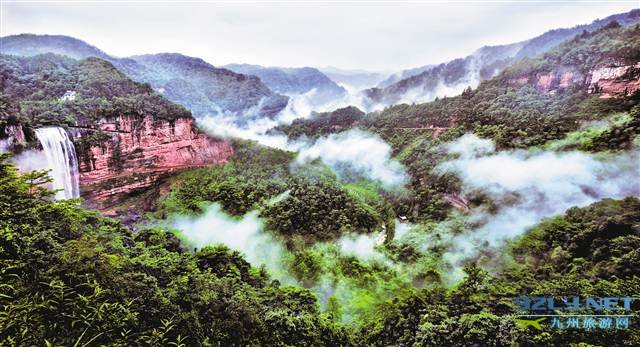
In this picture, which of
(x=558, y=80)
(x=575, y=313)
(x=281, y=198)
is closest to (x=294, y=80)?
(x=558, y=80)

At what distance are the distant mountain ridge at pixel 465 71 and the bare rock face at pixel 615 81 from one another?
202 feet

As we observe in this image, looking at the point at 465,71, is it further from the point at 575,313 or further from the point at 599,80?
the point at 575,313

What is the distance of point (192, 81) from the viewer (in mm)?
101438

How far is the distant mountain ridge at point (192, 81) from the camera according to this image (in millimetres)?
80312

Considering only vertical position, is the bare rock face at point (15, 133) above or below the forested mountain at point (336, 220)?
above

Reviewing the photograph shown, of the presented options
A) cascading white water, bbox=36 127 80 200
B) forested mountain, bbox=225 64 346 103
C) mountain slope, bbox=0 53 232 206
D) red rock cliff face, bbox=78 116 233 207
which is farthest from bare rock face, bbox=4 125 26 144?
forested mountain, bbox=225 64 346 103

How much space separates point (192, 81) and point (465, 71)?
285 ft

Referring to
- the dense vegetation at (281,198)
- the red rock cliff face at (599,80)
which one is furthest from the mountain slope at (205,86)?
the red rock cliff face at (599,80)

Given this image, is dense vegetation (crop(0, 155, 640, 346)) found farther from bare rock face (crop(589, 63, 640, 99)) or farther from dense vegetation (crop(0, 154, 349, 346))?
bare rock face (crop(589, 63, 640, 99))

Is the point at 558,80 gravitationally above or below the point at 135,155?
above

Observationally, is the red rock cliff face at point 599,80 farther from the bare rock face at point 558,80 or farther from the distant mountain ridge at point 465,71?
the distant mountain ridge at point 465,71

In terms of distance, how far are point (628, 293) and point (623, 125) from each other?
1785 cm

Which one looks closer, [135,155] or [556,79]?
[135,155]

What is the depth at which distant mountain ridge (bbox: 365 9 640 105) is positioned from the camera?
9500 cm
